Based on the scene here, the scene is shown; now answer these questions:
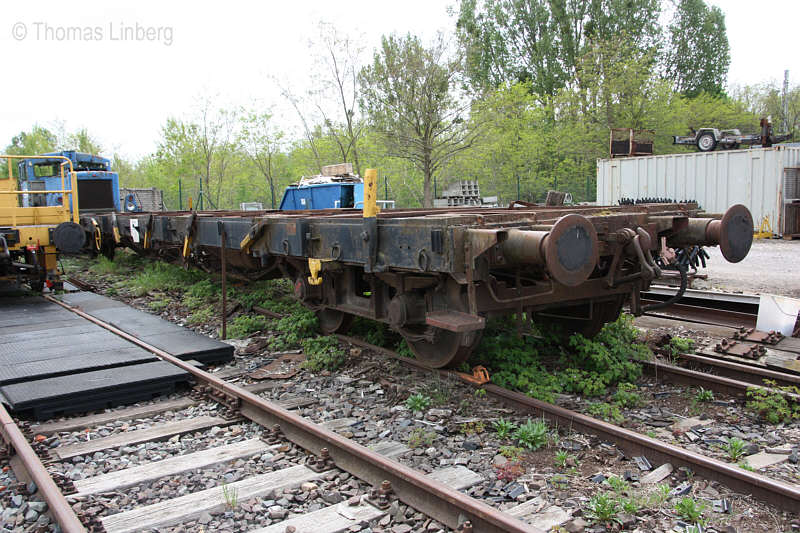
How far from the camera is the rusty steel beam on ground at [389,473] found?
2.94 metres

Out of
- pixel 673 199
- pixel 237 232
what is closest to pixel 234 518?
pixel 237 232

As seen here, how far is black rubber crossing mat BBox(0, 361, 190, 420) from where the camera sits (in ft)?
15.1

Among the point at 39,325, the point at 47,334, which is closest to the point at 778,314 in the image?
the point at 47,334

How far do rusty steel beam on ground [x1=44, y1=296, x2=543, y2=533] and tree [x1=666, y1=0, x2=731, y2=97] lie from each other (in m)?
51.2

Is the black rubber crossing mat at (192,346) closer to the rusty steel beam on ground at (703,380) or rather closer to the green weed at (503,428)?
the green weed at (503,428)

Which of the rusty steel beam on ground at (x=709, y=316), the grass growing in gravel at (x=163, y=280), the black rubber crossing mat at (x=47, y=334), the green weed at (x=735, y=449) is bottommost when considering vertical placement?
the green weed at (x=735, y=449)

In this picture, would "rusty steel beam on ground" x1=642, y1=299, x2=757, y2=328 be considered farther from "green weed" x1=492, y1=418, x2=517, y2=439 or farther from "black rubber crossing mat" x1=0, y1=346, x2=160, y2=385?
"black rubber crossing mat" x1=0, y1=346, x2=160, y2=385

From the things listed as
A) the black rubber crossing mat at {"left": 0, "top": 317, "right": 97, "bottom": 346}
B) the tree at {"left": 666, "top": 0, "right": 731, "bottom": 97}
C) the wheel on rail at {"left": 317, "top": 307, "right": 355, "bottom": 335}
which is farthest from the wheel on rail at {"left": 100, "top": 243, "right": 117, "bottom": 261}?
the tree at {"left": 666, "top": 0, "right": 731, "bottom": 97}

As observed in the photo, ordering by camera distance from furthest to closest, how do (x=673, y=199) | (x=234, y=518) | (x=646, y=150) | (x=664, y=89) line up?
1. (x=664, y=89)
2. (x=646, y=150)
3. (x=673, y=199)
4. (x=234, y=518)

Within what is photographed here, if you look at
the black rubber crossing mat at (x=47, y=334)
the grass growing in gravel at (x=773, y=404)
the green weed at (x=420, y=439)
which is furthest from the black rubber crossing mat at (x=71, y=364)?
the grass growing in gravel at (x=773, y=404)

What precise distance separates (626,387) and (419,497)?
2.67m

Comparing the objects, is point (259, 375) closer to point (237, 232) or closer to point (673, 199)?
point (237, 232)

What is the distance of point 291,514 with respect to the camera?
3.24 meters

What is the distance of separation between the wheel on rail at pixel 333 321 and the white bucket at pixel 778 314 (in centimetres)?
477
